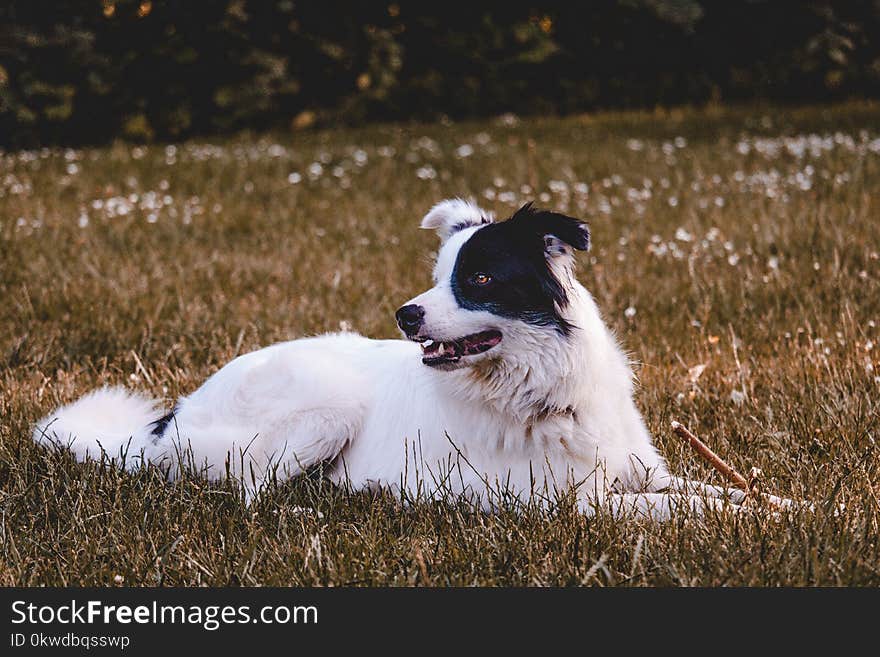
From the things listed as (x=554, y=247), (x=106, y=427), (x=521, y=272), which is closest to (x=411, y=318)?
(x=521, y=272)

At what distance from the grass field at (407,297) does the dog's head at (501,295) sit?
52cm

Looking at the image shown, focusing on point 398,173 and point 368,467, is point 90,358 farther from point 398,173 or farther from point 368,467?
point 398,173

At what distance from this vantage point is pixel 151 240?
7.50 metres

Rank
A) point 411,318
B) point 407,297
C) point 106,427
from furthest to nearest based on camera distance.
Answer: point 407,297 → point 106,427 → point 411,318

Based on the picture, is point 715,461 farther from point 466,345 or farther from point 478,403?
point 466,345

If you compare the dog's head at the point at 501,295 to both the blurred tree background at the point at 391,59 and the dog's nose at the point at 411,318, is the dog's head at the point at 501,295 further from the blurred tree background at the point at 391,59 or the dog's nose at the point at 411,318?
the blurred tree background at the point at 391,59

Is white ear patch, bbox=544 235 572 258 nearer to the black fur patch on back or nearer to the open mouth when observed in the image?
the black fur patch on back

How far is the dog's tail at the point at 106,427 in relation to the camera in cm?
385

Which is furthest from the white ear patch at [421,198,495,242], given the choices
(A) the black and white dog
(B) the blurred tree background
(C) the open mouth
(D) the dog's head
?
(B) the blurred tree background

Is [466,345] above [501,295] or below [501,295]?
below

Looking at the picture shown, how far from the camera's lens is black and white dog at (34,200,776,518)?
321cm

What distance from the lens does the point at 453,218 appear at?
11.7 feet

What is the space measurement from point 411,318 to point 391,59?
11.6m

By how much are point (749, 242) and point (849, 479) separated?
11.3 ft
